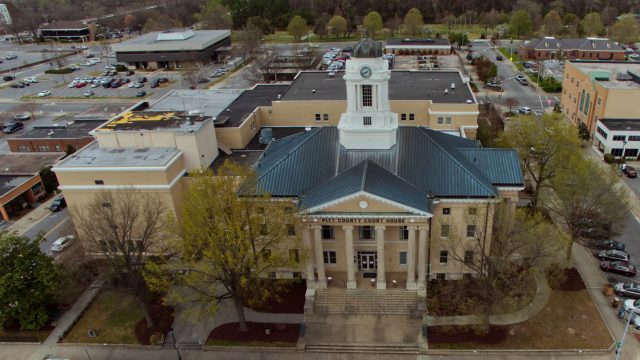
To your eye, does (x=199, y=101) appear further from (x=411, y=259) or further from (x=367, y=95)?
(x=411, y=259)

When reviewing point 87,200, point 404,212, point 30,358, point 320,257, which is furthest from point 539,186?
point 30,358

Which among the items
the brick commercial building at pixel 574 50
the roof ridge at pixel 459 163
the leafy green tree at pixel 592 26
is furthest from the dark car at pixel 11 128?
the leafy green tree at pixel 592 26

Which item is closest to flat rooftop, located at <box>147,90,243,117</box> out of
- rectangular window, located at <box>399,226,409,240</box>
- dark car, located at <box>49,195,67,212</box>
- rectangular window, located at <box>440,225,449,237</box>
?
dark car, located at <box>49,195,67,212</box>

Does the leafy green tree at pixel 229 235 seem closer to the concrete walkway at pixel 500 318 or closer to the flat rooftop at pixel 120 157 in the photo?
the flat rooftop at pixel 120 157

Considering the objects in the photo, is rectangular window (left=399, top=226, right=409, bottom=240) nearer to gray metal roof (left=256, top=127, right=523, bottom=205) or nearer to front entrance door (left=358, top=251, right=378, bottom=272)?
front entrance door (left=358, top=251, right=378, bottom=272)

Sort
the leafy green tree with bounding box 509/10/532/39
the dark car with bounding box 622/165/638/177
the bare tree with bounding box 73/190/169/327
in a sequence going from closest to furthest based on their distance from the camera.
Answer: the bare tree with bounding box 73/190/169/327
the dark car with bounding box 622/165/638/177
the leafy green tree with bounding box 509/10/532/39

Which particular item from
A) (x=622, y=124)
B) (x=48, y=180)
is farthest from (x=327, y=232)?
(x=622, y=124)
